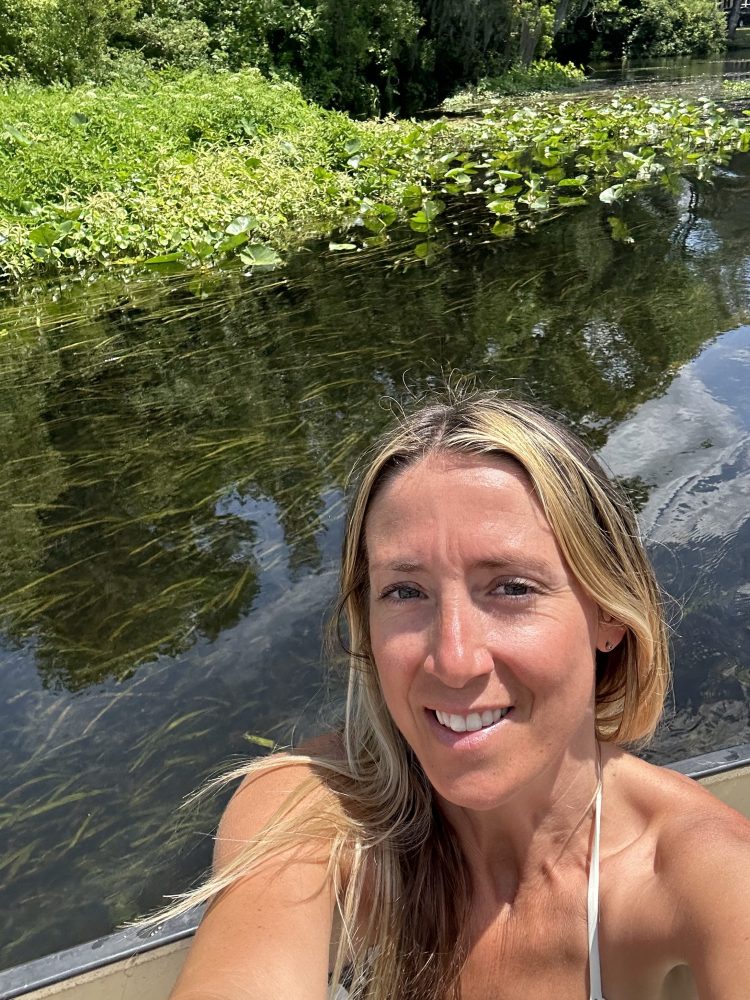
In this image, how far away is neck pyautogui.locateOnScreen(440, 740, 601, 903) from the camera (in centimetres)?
173

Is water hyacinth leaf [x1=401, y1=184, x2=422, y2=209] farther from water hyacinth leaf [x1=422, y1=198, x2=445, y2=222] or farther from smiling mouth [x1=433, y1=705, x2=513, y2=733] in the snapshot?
smiling mouth [x1=433, y1=705, x2=513, y2=733]

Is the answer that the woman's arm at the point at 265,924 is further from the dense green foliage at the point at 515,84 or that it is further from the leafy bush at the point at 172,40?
the dense green foliage at the point at 515,84

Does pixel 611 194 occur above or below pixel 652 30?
below

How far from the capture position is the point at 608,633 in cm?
180

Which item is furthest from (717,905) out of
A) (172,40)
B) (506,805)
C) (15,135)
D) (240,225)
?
(172,40)

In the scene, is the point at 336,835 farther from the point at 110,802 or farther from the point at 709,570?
the point at 709,570

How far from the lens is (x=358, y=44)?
21.6 m

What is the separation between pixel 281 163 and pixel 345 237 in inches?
113

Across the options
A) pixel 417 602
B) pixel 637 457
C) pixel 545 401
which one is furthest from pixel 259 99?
pixel 417 602

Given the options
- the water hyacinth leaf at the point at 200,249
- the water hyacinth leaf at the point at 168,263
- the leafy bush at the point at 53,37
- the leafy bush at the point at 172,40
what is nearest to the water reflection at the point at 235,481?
the water hyacinth leaf at the point at 168,263

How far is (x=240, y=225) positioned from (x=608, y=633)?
9180 mm

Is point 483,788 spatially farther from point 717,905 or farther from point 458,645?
point 717,905

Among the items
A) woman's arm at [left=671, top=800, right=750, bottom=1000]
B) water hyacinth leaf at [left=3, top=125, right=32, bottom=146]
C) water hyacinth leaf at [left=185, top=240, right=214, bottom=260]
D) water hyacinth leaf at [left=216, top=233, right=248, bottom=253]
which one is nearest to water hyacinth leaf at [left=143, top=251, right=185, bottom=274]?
water hyacinth leaf at [left=185, top=240, right=214, bottom=260]

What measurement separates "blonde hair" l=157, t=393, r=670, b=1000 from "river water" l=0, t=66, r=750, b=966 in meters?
1.61
